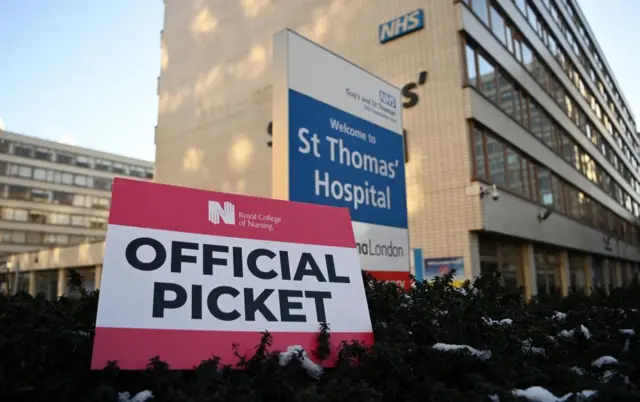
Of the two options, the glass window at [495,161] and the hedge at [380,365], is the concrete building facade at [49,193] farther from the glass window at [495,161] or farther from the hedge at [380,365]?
the hedge at [380,365]

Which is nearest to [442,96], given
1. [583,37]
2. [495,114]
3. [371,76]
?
[495,114]

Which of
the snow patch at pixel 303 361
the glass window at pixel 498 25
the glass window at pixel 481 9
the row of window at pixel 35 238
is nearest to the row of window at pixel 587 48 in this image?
the glass window at pixel 498 25

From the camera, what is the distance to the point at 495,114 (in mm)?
13500

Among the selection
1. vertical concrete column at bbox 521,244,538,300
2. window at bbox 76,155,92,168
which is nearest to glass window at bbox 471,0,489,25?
vertical concrete column at bbox 521,244,538,300

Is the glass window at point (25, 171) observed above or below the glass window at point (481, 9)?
above

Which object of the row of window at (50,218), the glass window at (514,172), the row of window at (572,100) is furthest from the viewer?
the row of window at (50,218)

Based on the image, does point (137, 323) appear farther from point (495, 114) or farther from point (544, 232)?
point (544, 232)

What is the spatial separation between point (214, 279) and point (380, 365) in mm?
661

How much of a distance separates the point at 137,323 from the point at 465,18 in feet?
41.1

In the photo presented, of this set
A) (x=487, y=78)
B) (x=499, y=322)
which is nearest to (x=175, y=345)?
(x=499, y=322)

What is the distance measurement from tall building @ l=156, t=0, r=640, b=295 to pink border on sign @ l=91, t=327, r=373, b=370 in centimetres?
1043

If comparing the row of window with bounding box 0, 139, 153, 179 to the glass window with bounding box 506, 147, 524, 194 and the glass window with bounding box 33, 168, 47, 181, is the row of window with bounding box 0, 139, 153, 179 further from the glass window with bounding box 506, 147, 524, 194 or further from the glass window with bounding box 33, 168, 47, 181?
the glass window with bounding box 506, 147, 524, 194

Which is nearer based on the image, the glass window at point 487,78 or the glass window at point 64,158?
the glass window at point 487,78

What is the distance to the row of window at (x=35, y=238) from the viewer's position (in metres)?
→ 53.2
